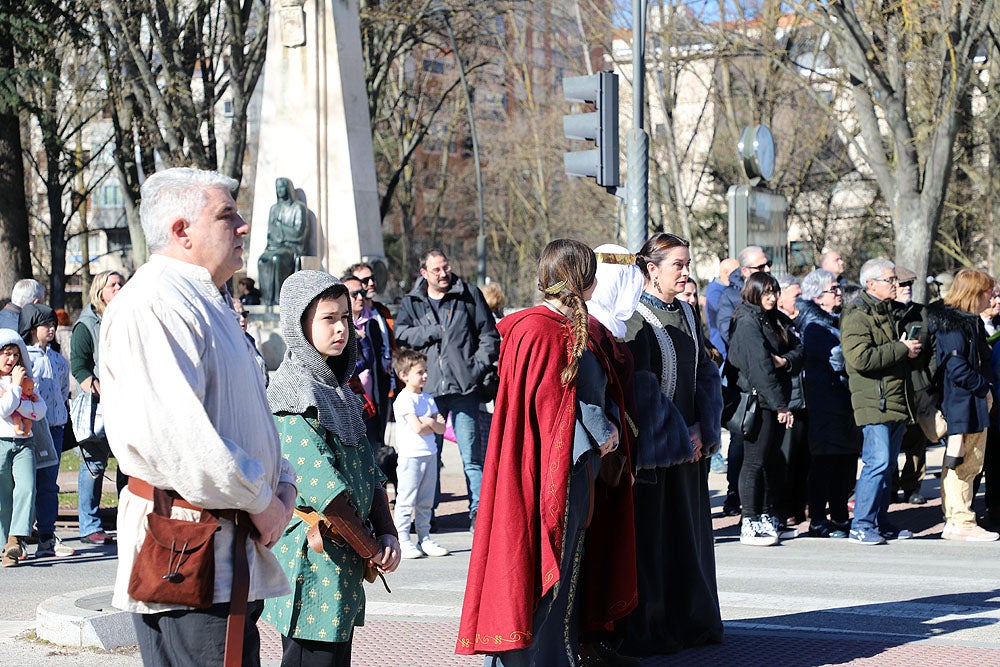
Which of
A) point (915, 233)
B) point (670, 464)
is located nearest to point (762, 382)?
point (670, 464)

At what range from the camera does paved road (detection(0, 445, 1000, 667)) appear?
21.3 ft

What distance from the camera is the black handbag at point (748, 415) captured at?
1030 cm

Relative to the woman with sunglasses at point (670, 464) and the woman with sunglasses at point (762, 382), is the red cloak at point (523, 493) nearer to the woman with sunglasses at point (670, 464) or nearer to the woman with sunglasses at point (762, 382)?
the woman with sunglasses at point (670, 464)

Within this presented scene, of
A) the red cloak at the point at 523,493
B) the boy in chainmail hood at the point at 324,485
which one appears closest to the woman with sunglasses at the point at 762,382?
the red cloak at the point at 523,493

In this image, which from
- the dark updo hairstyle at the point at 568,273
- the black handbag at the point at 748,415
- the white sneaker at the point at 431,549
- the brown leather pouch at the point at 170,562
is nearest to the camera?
the brown leather pouch at the point at 170,562

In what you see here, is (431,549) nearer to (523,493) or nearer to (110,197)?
(523,493)

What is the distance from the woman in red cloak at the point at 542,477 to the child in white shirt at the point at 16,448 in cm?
505

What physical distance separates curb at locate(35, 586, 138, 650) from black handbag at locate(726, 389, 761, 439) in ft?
16.4

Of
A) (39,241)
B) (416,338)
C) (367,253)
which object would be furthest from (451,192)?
(416,338)

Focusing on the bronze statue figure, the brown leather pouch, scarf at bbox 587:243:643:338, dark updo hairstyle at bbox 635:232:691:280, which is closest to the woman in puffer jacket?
dark updo hairstyle at bbox 635:232:691:280

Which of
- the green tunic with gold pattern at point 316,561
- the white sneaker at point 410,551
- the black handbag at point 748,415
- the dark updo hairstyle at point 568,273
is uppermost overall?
the dark updo hairstyle at point 568,273

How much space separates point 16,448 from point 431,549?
2885 millimetres

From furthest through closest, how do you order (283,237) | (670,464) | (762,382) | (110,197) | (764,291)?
1. (110,197)
2. (283,237)
3. (764,291)
4. (762,382)
5. (670,464)

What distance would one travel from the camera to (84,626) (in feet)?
21.7
